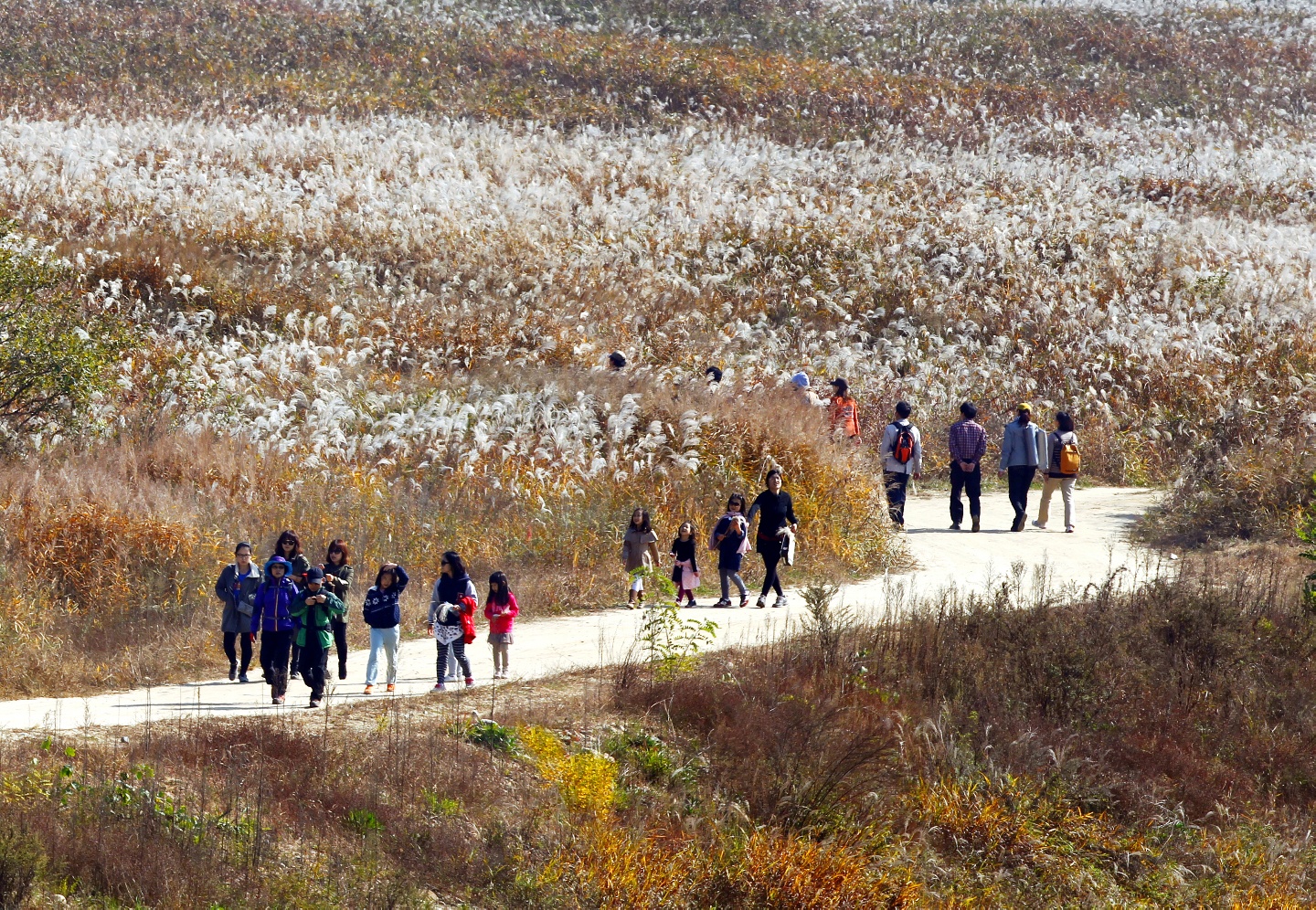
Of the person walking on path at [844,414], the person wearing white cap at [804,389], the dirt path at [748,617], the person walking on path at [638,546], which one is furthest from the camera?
the person wearing white cap at [804,389]

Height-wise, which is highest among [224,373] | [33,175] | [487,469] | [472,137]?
[472,137]

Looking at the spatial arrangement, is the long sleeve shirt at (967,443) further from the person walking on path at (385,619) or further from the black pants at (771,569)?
A: the person walking on path at (385,619)

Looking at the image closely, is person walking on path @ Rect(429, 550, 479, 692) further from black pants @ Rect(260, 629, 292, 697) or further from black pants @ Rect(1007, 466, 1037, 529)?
black pants @ Rect(1007, 466, 1037, 529)

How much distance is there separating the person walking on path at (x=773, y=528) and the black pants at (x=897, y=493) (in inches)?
166

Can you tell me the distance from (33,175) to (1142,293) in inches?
872

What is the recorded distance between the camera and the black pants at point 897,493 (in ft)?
60.7

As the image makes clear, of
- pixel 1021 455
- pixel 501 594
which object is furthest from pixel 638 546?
pixel 1021 455

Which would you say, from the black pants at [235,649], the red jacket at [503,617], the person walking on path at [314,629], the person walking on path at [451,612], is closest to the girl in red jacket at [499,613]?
the red jacket at [503,617]

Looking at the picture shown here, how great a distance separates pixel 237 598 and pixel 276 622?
74 cm

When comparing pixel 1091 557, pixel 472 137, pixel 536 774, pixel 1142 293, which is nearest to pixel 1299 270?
pixel 1142 293

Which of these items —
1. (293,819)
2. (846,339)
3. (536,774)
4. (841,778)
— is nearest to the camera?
(293,819)

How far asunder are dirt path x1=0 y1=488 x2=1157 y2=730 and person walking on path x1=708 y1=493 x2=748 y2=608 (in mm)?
291

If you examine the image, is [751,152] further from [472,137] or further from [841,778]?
[841,778]

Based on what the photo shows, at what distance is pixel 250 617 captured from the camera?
11.3 meters
